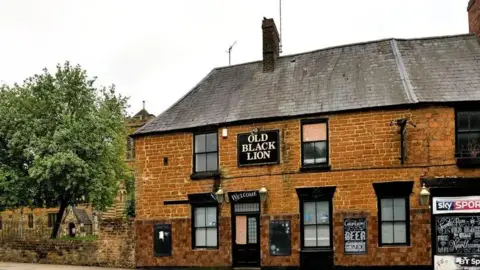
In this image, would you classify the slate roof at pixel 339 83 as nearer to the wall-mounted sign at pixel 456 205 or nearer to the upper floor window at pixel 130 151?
the wall-mounted sign at pixel 456 205

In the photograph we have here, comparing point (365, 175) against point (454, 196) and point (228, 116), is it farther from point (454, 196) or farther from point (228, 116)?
point (228, 116)

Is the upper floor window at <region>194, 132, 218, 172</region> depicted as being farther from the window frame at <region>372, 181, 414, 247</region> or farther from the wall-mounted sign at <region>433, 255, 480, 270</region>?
the wall-mounted sign at <region>433, 255, 480, 270</region>

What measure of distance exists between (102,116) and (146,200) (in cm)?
1027

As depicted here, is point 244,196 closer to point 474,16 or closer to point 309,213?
point 309,213

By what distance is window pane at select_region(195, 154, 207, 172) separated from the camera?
24250 millimetres

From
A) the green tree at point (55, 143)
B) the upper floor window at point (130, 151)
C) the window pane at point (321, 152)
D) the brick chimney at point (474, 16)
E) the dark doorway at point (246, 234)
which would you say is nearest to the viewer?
the window pane at point (321, 152)

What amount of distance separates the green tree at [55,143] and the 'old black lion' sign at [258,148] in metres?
10.9

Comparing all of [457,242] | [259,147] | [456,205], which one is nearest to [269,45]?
[259,147]

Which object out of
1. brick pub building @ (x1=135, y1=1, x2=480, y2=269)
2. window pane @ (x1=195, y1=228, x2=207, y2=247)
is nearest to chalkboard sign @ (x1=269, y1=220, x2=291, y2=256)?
brick pub building @ (x1=135, y1=1, x2=480, y2=269)

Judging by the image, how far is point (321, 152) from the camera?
22.3 metres

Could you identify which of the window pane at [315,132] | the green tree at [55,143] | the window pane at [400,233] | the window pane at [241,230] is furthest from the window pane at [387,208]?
the green tree at [55,143]

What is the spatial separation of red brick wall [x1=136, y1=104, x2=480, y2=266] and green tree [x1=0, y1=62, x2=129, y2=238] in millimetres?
7543

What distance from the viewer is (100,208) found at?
35.2 m

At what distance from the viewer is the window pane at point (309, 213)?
72.8 ft
